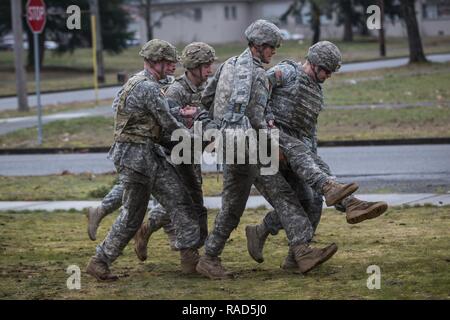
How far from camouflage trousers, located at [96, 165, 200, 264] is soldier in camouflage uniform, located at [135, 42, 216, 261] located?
0.32 metres

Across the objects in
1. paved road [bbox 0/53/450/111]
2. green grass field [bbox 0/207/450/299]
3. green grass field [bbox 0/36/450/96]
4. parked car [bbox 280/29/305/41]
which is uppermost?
green grass field [bbox 0/207/450/299]

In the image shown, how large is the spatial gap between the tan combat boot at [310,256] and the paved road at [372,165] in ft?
19.6

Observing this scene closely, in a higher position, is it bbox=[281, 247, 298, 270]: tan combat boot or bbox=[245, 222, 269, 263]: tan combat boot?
bbox=[245, 222, 269, 263]: tan combat boot

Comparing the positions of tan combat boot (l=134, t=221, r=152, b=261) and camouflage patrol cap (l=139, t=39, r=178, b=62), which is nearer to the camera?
camouflage patrol cap (l=139, t=39, r=178, b=62)

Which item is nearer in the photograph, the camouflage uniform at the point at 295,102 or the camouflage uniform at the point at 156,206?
the camouflage uniform at the point at 295,102

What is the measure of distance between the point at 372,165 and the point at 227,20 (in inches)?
2783

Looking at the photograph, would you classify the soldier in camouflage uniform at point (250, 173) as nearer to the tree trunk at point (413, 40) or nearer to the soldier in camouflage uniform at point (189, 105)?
the soldier in camouflage uniform at point (189, 105)

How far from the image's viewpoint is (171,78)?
9938 millimetres

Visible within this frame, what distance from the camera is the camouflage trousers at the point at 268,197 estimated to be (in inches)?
350

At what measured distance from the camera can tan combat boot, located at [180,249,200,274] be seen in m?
9.12

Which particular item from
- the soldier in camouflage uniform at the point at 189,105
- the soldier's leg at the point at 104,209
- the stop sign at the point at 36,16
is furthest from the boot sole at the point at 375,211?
the stop sign at the point at 36,16

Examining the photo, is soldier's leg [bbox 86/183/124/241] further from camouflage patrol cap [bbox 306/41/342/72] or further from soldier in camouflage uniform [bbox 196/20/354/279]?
camouflage patrol cap [bbox 306/41/342/72]

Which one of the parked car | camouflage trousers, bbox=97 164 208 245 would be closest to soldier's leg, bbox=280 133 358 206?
camouflage trousers, bbox=97 164 208 245

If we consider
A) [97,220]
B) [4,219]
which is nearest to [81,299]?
[97,220]
